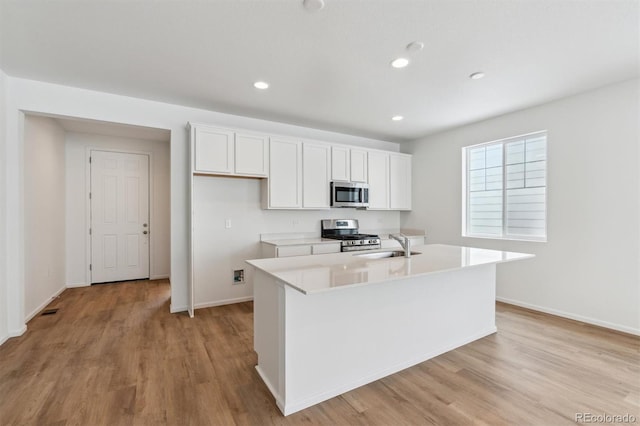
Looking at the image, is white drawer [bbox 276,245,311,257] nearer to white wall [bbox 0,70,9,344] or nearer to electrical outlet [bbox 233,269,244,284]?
electrical outlet [bbox 233,269,244,284]

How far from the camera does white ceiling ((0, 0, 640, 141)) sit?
6.47 ft

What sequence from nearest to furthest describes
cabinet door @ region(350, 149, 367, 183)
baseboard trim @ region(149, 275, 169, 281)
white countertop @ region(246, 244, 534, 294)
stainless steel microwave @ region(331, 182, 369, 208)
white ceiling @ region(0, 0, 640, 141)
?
white countertop @ region(246, 244, 534, 294) < white ceiling @ region(0, 0, 640, 141) < stainless steel microwave @ region(331, 182, 369, 208) < cabinet door @ region(350, 149, 367, 183) < baseboard trim @ region(149, 275, 169, 281)

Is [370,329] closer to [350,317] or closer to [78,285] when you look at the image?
[350,317]

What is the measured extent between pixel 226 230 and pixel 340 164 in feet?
6.55

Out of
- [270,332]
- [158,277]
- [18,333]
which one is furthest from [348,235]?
[18,333]

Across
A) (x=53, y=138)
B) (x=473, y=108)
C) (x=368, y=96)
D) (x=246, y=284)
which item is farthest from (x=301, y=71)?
(x=53, y=138)

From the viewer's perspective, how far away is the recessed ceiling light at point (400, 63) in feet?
8.57

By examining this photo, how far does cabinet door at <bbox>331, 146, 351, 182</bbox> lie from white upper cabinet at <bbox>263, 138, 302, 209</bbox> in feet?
1.89

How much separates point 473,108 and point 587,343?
284 centimetres

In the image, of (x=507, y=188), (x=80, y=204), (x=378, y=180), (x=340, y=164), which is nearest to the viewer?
(x=507, y=188)

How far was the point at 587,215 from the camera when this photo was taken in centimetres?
332

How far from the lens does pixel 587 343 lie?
9.20 ft

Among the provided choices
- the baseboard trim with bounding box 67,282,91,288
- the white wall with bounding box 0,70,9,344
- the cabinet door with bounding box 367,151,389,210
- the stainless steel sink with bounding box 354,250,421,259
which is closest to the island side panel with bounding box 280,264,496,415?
the stainless steel sink with bounding box 354,250,421,259

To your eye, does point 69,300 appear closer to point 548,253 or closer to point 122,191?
point 122,191
